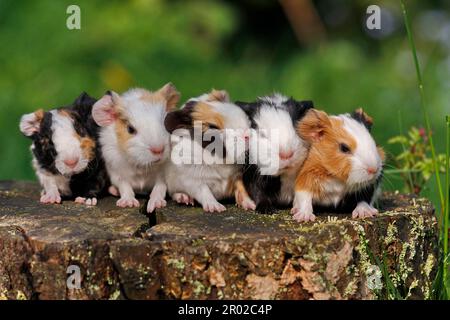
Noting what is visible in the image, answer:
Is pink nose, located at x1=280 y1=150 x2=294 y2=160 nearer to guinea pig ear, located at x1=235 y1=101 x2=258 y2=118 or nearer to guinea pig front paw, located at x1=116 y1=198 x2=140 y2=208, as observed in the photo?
guinea pig ear, located at x1=235 y1=101 x2=258 y2=118

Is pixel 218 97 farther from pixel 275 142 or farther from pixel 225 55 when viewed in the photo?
pixel 225 55

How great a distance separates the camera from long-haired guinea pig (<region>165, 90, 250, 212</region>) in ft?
16.0

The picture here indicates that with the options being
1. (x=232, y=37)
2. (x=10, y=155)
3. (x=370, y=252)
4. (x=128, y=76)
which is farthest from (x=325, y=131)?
(x=232, y=37)

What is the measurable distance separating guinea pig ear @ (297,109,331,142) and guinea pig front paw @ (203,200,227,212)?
0.74 metres

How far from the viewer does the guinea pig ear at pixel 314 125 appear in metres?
4.87

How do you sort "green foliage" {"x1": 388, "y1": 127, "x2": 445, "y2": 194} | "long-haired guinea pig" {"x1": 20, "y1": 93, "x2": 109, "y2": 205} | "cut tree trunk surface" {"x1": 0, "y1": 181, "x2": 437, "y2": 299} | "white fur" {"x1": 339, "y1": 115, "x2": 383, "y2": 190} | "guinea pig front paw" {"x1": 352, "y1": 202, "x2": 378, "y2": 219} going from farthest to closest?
"green foliage" {"x1": 388, "y1": 127, "x2": 445, "y2": 194} → "long-haired guinea pig" {"x1": 20, "y1": 93, "x2": 109, "y2": 205} → "guinea pig front paw" {"x1": 352, "y1": 202, "x2": 378, "y2": 219} → "white fur" {"x1": 339, "y1": 115, "x2": 383, "y2": 190} → "cut tree trunk surface" {"x1": 0, "y1": 181, "x2": 437, "y2": 299}

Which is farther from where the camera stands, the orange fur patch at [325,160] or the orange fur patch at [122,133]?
the orange fur patch at [122,133]

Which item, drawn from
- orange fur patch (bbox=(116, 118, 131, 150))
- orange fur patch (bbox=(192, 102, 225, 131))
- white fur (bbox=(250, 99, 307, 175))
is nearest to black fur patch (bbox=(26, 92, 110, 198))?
orange fur patch (bbox=(116, 118, 131, 150))

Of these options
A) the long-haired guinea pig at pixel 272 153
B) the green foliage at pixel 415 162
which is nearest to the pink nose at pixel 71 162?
the long-haired guinea pig at pixel 272 153

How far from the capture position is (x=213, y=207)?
16.5 ft

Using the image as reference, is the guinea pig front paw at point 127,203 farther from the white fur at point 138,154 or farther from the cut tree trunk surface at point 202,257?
the cut tree trunk surface at point 202,257

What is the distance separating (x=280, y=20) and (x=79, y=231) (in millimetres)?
9814

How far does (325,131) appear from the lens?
490 cm
